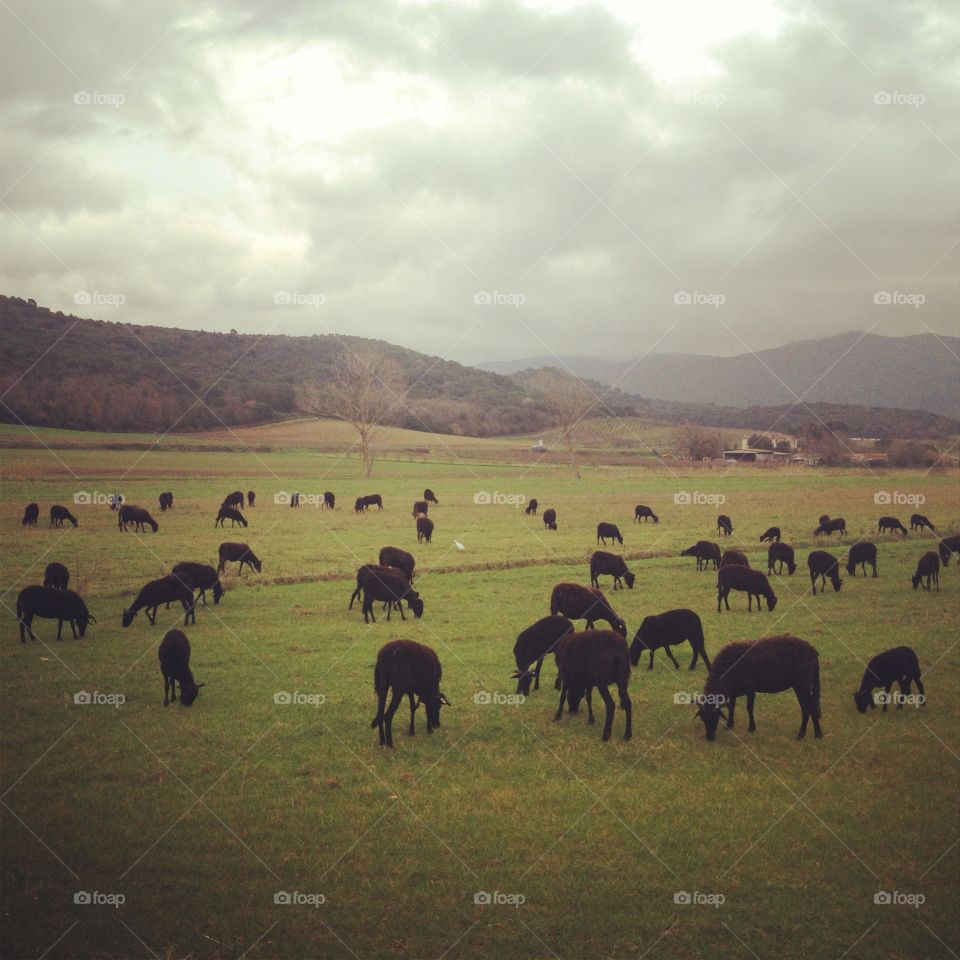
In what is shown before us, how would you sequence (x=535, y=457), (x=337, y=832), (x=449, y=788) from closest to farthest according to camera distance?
(x=337, y=832), (x=449, y=788), (x=535, y=457)

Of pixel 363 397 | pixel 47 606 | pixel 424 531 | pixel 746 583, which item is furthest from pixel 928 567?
pixel 363 397

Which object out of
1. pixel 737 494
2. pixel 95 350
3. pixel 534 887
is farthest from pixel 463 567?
pixel 95 350

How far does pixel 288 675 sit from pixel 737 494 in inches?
1938

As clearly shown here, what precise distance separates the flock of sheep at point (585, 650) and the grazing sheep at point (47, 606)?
24 millimetres

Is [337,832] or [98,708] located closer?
[337,832]

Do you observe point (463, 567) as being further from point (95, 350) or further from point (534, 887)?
point (95, 350)

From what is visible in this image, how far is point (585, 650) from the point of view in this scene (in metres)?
11.9

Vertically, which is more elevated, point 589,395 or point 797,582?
point 589,395

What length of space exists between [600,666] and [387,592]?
9089 millimetres

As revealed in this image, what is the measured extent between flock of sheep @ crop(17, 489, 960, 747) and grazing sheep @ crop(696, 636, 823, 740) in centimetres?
2

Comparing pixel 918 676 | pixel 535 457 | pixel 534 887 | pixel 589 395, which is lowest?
pixel 534 887

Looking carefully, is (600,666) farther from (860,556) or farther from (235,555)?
(860,556)

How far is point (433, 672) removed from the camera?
11.8 m

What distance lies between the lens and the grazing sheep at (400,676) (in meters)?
11.5
